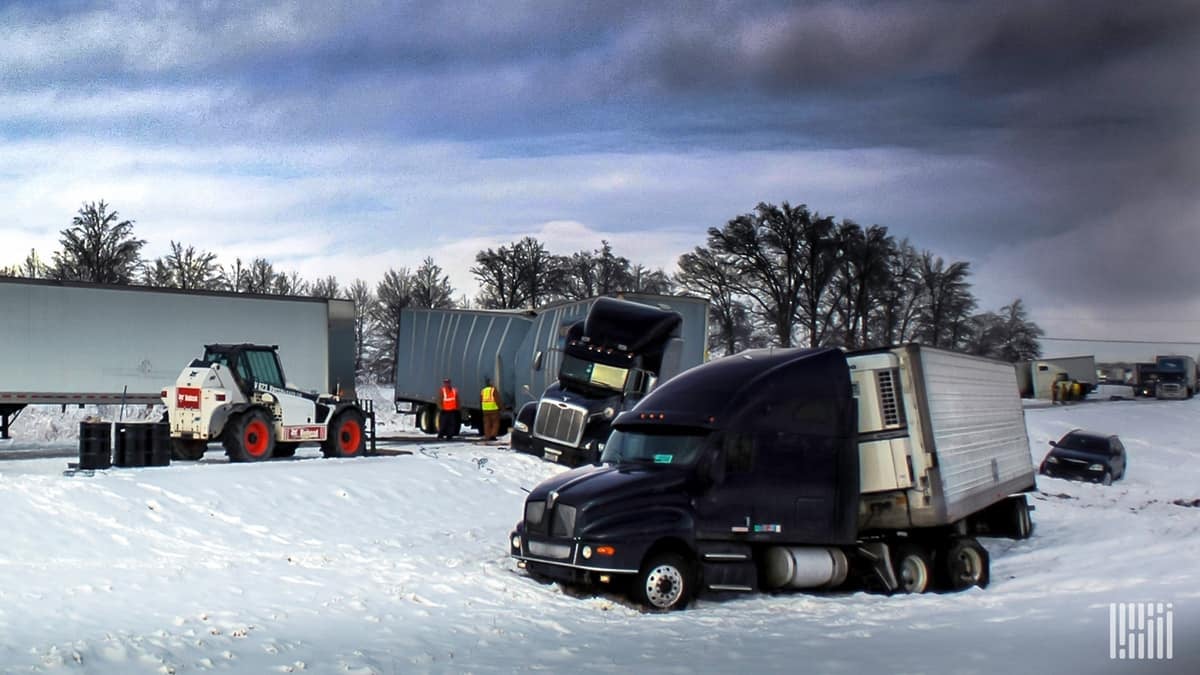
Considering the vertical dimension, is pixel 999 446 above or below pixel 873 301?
below

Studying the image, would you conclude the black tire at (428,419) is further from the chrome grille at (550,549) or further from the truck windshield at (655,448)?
the chrome grille at (550,549)

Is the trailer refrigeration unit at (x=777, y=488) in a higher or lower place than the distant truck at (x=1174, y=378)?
lower

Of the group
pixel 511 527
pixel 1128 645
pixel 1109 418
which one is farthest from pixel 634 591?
pixel 1109 418

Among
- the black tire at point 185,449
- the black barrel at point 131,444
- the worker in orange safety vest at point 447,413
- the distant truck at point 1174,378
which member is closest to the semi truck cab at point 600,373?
the black tire at point 185,449

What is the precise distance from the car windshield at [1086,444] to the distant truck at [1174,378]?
45082mm

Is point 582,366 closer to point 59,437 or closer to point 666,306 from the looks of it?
point 666,306

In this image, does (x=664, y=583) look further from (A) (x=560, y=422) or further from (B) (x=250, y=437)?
(B) (x=250, y=437)

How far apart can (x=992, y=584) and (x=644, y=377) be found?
10612 mm

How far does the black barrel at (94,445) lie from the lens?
19281mm

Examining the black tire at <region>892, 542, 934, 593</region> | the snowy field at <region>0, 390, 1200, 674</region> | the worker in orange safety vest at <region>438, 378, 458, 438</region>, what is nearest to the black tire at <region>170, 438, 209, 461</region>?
the snowy field at <region>0, 390, 1200, 674</region>

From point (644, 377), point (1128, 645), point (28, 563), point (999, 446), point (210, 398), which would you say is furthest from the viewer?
point (644, 377)

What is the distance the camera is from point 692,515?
12898 millimetres

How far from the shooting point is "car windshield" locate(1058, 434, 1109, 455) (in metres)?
32.5

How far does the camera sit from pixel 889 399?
48.0 ft
